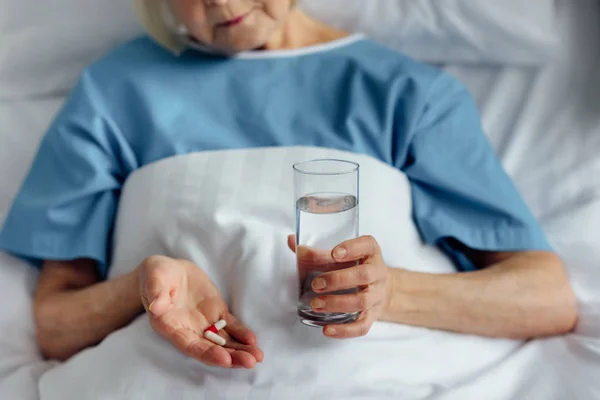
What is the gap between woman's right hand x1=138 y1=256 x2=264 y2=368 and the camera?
99cm

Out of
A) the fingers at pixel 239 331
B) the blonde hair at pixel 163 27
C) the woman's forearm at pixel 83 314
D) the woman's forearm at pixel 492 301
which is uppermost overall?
the blonde hair at pixel 163 27

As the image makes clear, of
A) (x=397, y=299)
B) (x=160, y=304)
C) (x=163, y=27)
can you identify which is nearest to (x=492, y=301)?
(x=397, y=299)

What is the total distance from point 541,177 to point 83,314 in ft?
2.77

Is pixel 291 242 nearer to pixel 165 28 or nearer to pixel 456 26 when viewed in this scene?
pixel 165 28

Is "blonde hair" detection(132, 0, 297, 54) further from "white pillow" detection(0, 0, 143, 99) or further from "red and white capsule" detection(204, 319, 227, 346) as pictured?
"red and white capsule" detection(204, 319, 227, 346)

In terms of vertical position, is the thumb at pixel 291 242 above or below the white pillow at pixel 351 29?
below

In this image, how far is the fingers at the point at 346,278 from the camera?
0.95 metres

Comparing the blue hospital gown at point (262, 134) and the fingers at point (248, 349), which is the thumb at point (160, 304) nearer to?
the fingers at point (248, 349)

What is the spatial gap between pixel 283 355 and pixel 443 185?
15.9 inches

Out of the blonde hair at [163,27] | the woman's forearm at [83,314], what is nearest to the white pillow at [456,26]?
the blonde hair at [163,27]

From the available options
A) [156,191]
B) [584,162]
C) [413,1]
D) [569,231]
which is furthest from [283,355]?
[413,1]

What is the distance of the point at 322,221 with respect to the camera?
964 mm

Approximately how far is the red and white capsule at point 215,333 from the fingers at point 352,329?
15 centimetres

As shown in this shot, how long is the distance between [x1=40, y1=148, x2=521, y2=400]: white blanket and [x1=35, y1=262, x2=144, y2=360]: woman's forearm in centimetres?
5
